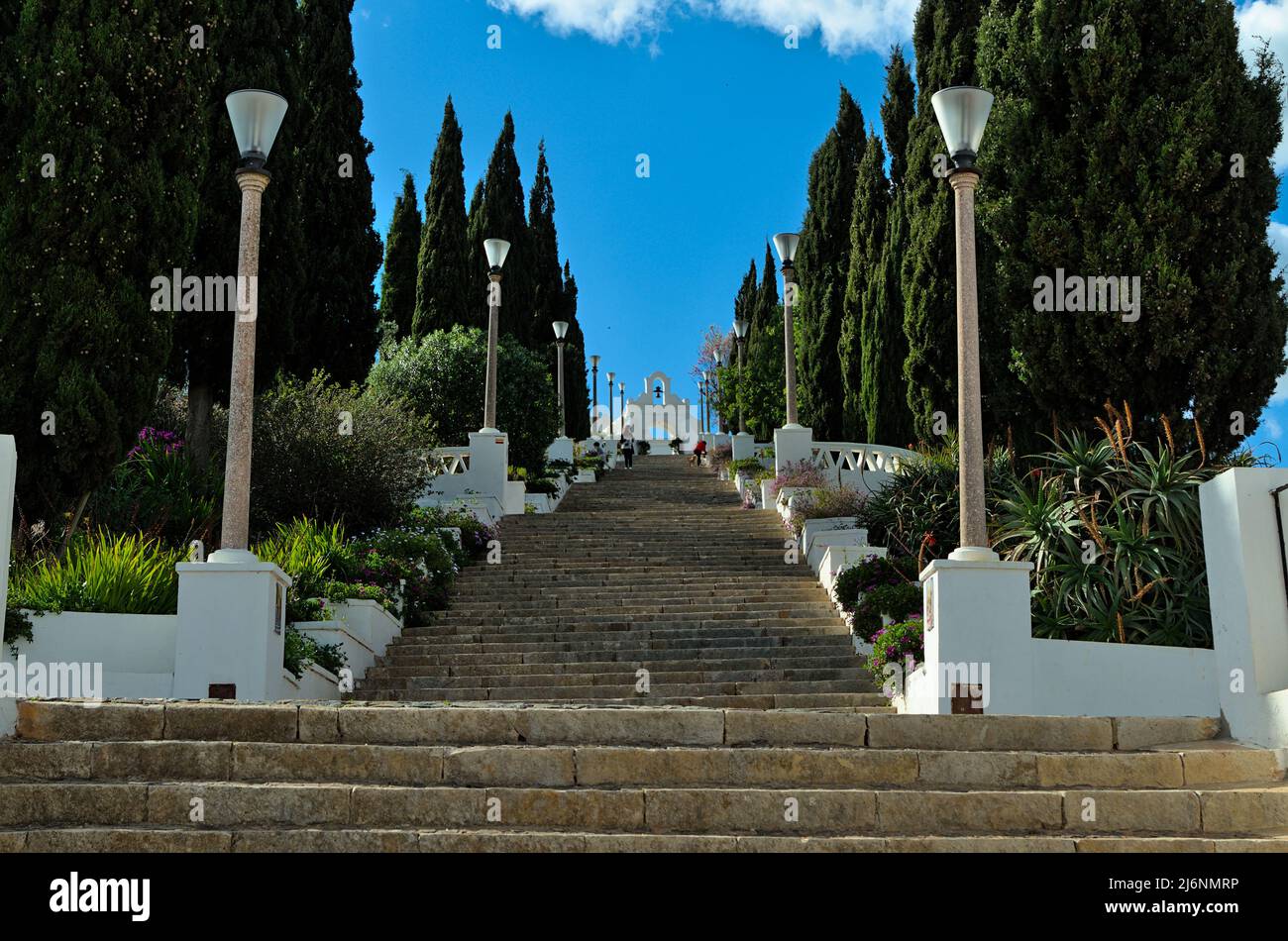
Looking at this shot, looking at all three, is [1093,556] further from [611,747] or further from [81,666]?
[81,666]

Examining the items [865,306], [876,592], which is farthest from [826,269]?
[876,592]

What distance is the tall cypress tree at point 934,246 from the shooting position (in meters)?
20.4

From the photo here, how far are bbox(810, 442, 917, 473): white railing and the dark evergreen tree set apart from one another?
461 centimetres

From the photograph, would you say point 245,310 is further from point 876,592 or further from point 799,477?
point 799,477

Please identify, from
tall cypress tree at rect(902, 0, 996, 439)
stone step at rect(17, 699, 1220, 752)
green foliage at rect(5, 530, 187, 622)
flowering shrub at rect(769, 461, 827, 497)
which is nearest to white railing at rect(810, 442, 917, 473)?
flowering shrub at rect(769, 461, 827, 497)

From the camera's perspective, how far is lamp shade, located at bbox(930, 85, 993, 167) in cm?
920

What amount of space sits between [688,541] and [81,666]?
9712 mm

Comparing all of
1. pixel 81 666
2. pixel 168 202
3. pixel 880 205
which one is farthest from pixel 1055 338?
pixel 880 205

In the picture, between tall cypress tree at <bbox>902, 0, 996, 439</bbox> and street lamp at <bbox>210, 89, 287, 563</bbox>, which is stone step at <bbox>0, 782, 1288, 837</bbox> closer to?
street lamp at <bbox>210, 89, 287, 563</bbox>

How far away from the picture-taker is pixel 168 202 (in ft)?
41.0

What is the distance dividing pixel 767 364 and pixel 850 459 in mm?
15301
